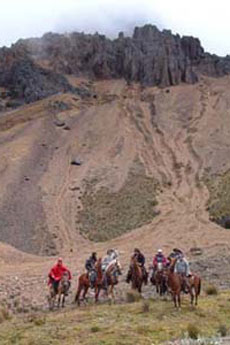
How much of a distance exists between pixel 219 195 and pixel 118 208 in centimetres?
963

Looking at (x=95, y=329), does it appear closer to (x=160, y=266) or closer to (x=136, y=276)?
(x=136, y=276)

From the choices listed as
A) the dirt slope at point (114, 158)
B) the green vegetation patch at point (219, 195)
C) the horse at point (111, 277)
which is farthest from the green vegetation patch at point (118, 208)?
the horse at point (111, 277)

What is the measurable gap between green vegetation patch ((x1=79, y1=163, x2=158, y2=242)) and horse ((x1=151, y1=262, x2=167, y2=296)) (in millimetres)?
31882

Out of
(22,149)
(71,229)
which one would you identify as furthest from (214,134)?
(71,229)

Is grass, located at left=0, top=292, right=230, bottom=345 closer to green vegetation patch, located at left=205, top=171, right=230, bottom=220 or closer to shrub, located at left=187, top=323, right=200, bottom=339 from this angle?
shrub, located at left=187, top=323, right=200, bottom=339

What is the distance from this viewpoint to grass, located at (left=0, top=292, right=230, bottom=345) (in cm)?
1797

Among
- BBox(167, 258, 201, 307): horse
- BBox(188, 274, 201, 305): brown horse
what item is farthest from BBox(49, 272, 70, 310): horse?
BBox(188, 274, 201, 305): brown horse

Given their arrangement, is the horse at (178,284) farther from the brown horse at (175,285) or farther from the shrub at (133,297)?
the shrub at (133,297)

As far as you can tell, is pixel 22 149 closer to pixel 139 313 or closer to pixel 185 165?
pixel 185 165

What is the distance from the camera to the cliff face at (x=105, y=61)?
350 feet

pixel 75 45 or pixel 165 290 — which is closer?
pixel 165 290

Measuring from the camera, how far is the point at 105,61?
114 meters

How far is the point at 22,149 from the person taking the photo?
83000mm

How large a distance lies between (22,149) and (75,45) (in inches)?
1574
